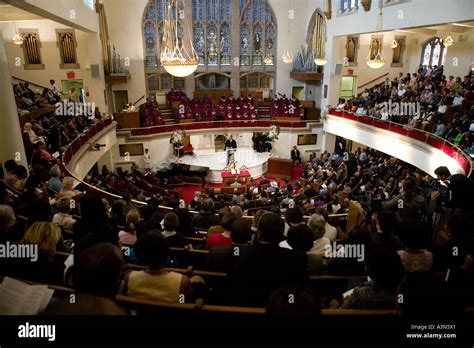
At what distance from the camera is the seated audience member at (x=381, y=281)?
2.32 meters

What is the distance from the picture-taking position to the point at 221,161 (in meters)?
17.8

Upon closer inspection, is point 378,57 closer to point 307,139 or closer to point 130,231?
point 307,139

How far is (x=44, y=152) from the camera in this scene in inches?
313

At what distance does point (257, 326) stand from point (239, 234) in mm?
1646

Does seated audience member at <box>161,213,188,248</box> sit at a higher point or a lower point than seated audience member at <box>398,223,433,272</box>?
lower

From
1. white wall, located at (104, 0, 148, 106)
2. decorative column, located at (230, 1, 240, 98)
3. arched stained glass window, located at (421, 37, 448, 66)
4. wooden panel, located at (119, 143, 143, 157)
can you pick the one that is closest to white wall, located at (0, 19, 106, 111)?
wooden panel, located at (119, 143, 143, 157)

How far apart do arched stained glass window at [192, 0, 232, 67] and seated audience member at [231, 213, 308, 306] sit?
1979cm

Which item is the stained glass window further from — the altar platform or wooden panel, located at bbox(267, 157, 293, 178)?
wooden panel, located at bbox(267, 157, 293, 178)

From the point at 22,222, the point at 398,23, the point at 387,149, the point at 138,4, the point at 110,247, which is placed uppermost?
the point at 138,4

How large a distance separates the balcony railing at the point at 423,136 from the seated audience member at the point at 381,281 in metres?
6.86

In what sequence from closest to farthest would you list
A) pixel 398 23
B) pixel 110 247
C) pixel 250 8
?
pixel 110 247 → pixel 398 23 → pixel 250 8

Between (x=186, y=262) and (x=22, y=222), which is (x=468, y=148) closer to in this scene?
(x=186, y=262)

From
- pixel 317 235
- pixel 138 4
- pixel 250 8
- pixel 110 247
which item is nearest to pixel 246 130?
pixel 250 8

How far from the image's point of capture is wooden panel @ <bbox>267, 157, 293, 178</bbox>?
56.6 ft
